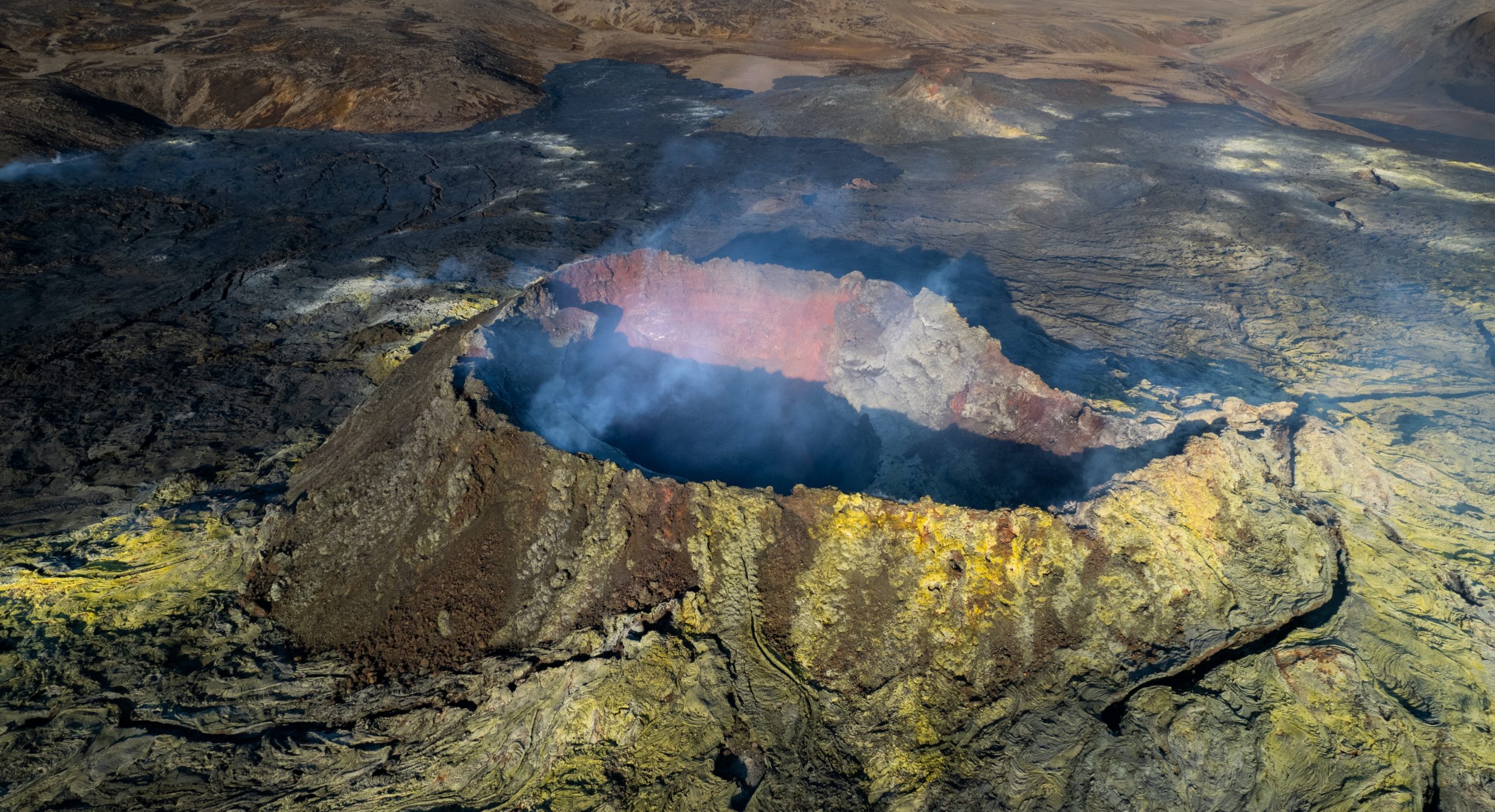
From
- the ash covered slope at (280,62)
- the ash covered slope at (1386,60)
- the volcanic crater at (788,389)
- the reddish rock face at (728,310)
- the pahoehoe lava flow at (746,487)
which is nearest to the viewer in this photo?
the pahoehoe lava flow at (746,487)

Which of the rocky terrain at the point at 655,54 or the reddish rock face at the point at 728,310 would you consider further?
the rocky terrain at the point at 655,54

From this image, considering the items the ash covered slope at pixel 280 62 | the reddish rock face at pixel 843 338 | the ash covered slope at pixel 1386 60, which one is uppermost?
the ash covered slope at pixel 1386 60

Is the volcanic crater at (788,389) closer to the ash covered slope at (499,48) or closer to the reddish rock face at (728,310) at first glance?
the reddish rock face at (728,310)

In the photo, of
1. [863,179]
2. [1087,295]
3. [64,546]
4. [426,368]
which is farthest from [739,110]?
[64,546]

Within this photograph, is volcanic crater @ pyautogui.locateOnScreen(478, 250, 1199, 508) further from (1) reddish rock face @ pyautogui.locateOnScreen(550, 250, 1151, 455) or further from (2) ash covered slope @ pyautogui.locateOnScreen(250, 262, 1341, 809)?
(2) ash covered slope @ pyautogui.locateOnScreen(250, 262, 1341, 809)

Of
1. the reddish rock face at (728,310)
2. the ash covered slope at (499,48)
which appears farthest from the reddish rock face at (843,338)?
the ash covered slope at (499,48)
